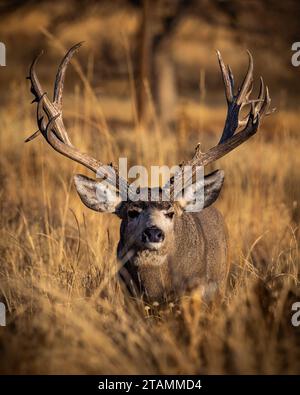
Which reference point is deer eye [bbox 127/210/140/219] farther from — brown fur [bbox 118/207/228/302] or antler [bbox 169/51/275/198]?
antler [bbox 169/51/275/198]

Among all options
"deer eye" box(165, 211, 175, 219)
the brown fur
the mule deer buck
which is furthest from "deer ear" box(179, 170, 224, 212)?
"deer eye" box(165, 211, 175, 219)

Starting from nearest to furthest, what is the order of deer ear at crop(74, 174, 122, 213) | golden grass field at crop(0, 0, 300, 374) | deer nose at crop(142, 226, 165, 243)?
golden grass field at crop(0, 0, 300, 374) < deer nose at crop(142, 226, 165, 243) < deer ear at crop(74, 174, 122, 213)

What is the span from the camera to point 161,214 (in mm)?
5352

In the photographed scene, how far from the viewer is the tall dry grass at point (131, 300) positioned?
4.37 meters

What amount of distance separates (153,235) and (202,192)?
2.96ft

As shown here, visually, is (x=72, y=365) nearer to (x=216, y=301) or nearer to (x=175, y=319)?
(x=175, y=319)

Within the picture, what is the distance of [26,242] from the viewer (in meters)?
7.06

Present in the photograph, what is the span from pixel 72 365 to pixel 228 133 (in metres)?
2.39

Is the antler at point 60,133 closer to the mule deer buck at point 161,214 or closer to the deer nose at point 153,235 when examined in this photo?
the mule deer buck at point 161,214

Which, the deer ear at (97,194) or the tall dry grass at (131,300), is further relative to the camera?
the deer ear at (97,194)

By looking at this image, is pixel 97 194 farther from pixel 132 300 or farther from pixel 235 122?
pixel 235 122

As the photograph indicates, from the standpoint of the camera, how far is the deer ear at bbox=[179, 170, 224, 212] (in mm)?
5812

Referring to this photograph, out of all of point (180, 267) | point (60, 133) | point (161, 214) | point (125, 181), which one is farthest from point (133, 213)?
point (60, 133)

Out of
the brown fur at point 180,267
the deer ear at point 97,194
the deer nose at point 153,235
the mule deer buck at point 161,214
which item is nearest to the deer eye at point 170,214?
the mule deer buck at point 161,214
